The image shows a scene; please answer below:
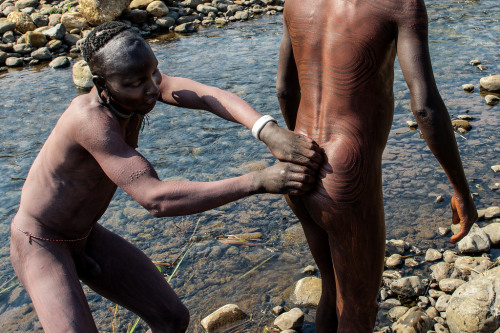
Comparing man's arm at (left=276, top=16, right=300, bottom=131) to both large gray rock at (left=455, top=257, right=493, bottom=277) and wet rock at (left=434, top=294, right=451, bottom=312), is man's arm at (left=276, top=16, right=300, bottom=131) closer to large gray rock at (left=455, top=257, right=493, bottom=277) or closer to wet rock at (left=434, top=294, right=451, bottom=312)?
wet rock at (left=434, top=294, right=451, bottom=312)

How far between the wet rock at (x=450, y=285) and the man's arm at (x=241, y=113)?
79.4 inches

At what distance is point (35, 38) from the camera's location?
538 inches

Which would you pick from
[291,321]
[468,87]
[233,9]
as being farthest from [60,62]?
[291,321]

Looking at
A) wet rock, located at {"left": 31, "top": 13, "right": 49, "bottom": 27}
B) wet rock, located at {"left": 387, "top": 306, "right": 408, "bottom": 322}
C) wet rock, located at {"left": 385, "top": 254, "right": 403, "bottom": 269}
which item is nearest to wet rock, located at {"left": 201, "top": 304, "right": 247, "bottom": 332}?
wet rock, located at {"left": 387, "top": 306, "right": 408, "bottom": 322}

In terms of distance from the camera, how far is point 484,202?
5.15 metres

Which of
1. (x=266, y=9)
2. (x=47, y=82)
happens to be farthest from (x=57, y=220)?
(x=266, y=9)

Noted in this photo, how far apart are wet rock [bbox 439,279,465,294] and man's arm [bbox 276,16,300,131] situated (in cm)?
174

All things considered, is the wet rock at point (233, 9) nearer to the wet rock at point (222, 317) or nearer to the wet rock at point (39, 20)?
the wet rock at point (39, 20)

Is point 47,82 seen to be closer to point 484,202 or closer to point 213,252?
point 213,252

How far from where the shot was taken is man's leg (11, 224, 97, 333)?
8.74ft

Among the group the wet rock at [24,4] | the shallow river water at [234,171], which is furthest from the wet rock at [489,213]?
the wet rock at [24,4]

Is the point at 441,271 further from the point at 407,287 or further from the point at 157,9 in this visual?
the point at 157,9

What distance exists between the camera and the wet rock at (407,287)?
3.92 meters

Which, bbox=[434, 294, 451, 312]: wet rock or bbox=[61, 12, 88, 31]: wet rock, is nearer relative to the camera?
bbox=[434, 294, 451, 312]: wet rock
